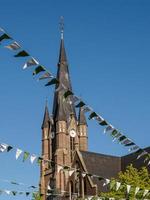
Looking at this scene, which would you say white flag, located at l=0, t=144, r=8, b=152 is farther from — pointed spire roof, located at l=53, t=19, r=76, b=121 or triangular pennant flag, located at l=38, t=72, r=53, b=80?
pointed spire roof, located at l=53, t=19, r=76, b=121

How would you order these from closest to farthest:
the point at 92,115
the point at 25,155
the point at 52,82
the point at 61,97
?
the point at 52,82 < the point at 92,115 < the point at 25,155 < the point at 61,97

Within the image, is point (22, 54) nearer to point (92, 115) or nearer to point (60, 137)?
point (92, 115)

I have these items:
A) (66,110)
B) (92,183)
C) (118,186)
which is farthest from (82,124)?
(118,186)

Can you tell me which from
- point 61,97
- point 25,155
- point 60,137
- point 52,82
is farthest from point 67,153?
point 52,82

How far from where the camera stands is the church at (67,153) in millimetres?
44438

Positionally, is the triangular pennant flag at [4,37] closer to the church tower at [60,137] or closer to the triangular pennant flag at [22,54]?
the triangular pennant flag at [22,54]

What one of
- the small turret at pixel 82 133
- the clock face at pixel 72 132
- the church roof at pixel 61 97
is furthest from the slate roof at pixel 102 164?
the clock face at pixel 72 132

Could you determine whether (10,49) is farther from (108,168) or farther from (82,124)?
(82,124)

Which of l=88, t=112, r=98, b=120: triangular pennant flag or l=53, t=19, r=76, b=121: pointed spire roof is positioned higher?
l=53, t=19, r=76, b=121: pointed spire roof

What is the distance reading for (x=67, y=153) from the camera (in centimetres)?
5128

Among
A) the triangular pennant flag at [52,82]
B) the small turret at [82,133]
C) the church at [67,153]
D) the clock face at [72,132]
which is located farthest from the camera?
the clock face at [72,132]

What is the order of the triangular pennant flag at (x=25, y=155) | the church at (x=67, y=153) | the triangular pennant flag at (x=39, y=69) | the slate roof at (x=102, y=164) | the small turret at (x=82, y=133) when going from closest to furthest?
the triangular pennant flag at (x=39, y=69) < the triangular pennant flag at (x=25, y=155) < the slate roof at (x=102, y=164) < the church at (x=67, y=153) < the small turret at (x=82, y=133)

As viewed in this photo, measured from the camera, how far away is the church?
44.4 metres

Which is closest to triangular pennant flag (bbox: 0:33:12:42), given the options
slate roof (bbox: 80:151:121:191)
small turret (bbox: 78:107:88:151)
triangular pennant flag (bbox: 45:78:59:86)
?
triangular pennant flag (bbox: 45:78:59:86)
